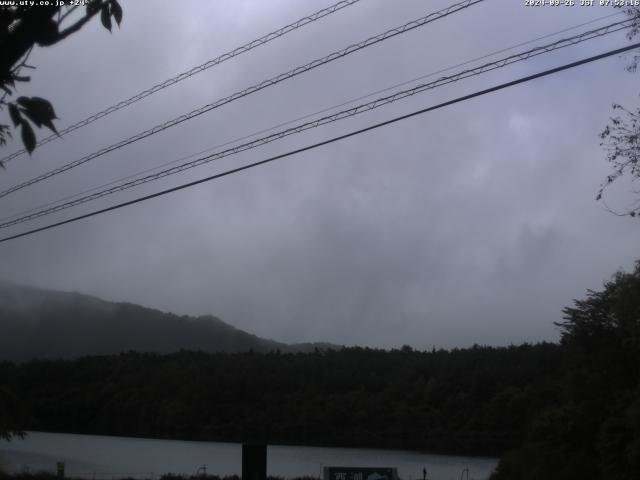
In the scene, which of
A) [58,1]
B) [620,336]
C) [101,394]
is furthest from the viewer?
[101,394]

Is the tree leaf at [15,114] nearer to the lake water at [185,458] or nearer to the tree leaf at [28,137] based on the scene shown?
the tree leaf at [28,137]

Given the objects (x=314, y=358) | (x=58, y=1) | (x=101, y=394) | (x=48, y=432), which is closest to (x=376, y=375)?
(x=314, y=358)

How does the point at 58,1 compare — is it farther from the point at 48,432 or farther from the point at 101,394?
the point at 101,394

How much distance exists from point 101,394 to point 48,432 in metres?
6.21

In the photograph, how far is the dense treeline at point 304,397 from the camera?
5441cm

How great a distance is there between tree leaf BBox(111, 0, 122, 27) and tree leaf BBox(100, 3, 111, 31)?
3 cm

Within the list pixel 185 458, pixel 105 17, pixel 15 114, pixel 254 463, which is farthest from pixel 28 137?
pixel 185 458

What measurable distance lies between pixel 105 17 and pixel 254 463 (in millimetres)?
20433

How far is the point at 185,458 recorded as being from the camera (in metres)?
48.2

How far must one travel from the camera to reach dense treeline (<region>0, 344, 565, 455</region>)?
5441 cm

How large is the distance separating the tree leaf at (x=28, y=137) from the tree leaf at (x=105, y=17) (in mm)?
809

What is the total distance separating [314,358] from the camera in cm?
7706

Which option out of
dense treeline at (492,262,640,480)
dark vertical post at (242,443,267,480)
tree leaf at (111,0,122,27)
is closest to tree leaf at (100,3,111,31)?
tree leaf at (111,0,122,27)

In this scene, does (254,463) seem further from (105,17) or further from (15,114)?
(15,114)
